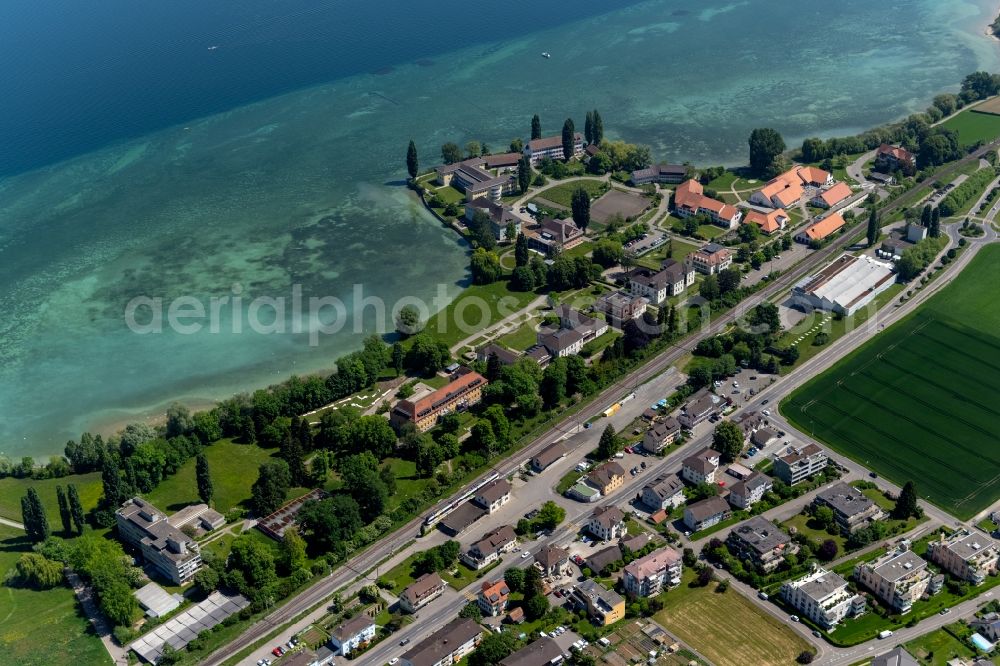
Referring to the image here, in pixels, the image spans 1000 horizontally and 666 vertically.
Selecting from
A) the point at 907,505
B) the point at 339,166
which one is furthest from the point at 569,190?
the point at 907,505

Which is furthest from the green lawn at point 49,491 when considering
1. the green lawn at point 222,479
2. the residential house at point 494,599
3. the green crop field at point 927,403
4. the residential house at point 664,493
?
the green crop field at point 927,403

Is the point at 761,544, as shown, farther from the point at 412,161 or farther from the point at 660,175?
the point at 412,161

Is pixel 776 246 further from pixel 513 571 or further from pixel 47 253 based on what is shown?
pixel 47 253

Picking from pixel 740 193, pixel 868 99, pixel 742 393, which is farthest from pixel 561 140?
pixel 742 393

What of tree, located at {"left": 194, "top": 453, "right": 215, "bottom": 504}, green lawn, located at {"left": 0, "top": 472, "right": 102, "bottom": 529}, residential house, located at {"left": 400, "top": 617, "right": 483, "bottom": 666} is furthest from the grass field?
green lawn, located at {"left": 0, "top": 472, "right": 102, "bottom": 529}

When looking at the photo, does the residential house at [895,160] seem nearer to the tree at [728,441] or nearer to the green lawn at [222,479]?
the tree at [728,441]
